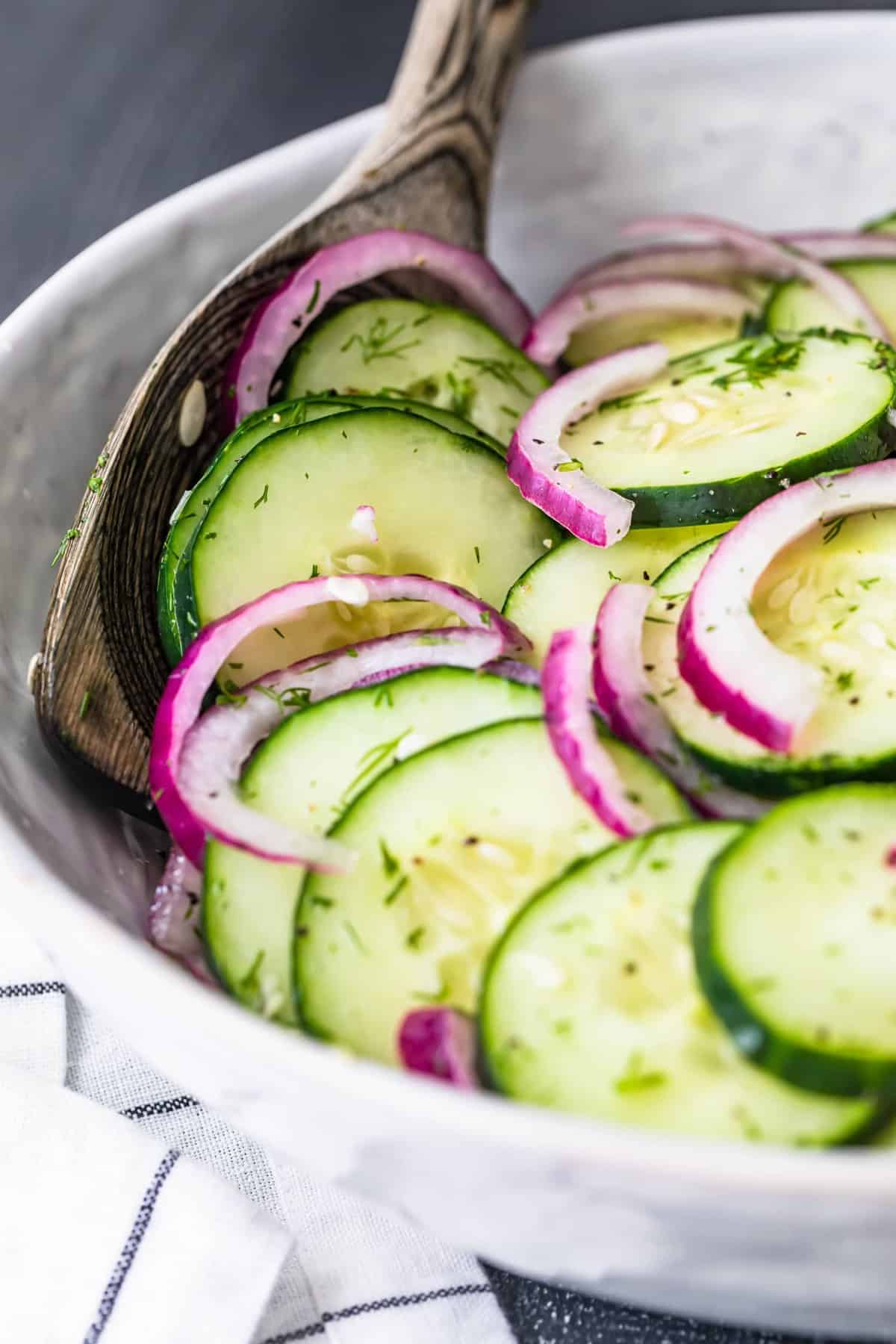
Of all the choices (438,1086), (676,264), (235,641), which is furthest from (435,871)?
(676,264)

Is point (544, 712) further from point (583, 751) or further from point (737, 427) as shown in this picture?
point (737, 427)

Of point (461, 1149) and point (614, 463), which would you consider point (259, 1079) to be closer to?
point (461, 1149)

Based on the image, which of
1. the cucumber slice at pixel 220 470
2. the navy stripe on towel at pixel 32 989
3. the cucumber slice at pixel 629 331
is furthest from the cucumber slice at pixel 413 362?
the navy stripe on towel at pixel 32 989

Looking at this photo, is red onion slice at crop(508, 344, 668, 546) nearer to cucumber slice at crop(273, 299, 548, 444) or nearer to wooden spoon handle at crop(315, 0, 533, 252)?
cucumber slice at crop(273, 299, 548, 444)

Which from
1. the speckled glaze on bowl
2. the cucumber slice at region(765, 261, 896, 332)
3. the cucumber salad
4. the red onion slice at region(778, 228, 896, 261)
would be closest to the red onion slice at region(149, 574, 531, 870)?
the cucumber salad

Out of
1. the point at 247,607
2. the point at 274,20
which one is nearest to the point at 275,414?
the point at 247,607

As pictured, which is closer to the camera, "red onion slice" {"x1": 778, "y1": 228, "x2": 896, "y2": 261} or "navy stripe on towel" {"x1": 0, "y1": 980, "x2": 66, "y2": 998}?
"navy stripe on towel" {"x1": 0, "y1": 980, "x2": 66, "y2": 998}

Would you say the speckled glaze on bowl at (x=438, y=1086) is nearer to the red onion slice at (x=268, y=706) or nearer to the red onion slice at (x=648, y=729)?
the red onion slice at (x=268, y=706)
